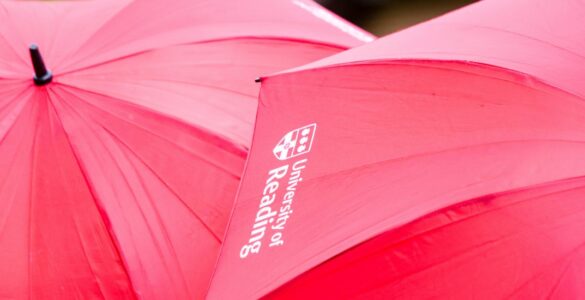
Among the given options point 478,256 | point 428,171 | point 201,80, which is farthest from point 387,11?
point 478,256

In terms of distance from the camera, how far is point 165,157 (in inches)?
149

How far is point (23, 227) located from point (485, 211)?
1.72 m

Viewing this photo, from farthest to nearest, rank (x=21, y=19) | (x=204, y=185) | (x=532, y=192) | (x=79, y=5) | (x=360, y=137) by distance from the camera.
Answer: (x=79, y=5) → (x=21, y=19) → (x=204, y=185) → (x=360, y=137) → (x=532, y=192)

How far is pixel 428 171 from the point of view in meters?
3.21

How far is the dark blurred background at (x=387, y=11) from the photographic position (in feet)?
23.6

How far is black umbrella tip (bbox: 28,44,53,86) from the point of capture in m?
3.69

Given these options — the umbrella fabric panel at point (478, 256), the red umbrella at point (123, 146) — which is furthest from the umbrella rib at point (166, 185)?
the umbrella fabric panel at point (478, 256)

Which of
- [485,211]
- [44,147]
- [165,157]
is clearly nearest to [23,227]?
[44,147]

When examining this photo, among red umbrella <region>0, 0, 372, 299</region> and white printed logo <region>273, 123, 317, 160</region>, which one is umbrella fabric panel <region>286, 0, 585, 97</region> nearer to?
white printed logo <region>273, 123, 317, 160</region>

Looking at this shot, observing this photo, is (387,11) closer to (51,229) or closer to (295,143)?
(295,143)

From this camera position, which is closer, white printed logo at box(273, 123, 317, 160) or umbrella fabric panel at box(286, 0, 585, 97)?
umbrella fabric panel at box(286, 0, 585, 97)

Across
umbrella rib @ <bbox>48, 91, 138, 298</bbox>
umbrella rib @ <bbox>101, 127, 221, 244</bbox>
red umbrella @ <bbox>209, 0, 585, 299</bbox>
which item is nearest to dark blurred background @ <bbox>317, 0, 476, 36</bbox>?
red umbrella @ <bbox>209, 0, 585, 299</bbox>

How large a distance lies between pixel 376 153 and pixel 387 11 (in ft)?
13.6

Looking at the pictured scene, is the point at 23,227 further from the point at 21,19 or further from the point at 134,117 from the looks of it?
the point at 21,19
